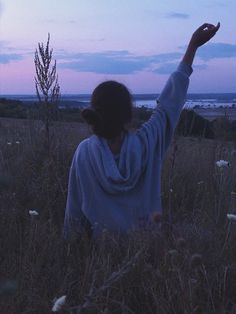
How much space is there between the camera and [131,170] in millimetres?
4613

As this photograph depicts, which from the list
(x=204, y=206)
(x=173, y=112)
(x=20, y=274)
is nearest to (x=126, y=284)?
(x=20, y=274)

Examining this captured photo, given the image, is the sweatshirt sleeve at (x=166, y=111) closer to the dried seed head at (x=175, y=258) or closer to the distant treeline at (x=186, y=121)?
the distant treeline at (x=186, y=121)

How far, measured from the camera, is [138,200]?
4.73 m

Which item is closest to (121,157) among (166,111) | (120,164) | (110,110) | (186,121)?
(120,164)

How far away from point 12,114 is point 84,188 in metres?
13.5

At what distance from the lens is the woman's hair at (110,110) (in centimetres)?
458

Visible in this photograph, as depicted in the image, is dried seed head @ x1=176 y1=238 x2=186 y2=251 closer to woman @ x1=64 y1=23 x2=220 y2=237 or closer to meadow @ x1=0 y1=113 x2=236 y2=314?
meadow @ x1=0 y1=113 x2=236 y2=314

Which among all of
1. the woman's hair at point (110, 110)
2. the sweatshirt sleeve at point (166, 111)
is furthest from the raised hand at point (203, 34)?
the woman's hair at point (110, 110)

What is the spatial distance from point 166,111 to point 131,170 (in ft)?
1.67

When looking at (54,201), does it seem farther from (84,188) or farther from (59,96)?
(59,96)

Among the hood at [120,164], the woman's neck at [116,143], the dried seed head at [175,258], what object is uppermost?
the woman's neck at [116,143]

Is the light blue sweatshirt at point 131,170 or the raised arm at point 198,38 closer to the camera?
the raised arm at point 198,38

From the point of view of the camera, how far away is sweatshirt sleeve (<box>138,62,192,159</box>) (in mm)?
4707

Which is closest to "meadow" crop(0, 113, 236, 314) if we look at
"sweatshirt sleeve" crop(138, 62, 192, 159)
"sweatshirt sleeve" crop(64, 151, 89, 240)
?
"sweatshirt sleeve" crop(64, 151, 89, 240)
